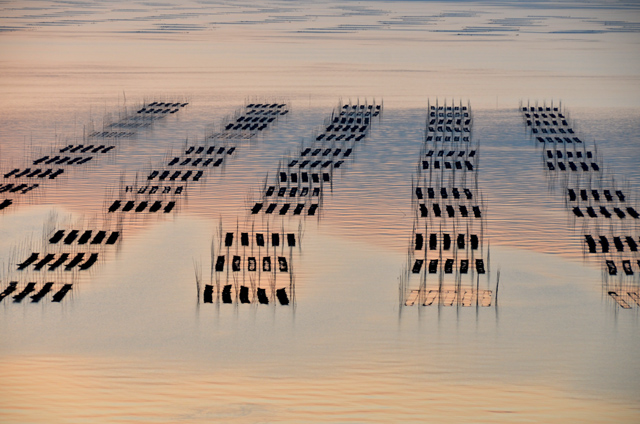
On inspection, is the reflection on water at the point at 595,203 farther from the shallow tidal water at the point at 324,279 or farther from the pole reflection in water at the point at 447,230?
the pole reflection in water at the point at 447,230

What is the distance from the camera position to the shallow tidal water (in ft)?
66.4

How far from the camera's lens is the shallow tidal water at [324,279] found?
66.4 ft

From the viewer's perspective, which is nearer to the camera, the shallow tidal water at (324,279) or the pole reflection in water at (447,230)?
the shallow tidal water at (324,279)

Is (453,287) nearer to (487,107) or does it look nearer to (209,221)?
(209,221)

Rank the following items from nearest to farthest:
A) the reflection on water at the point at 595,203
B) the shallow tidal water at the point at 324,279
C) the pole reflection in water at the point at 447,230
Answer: the shallow tidal water at the point at 324,279
the pole reflection in water at the point at 447,230
the reflection on water at the point at 595,203

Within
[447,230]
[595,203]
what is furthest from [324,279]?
[595,203]

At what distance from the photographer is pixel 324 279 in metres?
27.8

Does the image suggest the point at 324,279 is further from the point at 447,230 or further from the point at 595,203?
the point at 595,203

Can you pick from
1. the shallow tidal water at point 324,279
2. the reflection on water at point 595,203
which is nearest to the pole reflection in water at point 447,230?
the shallow tidal water at point 324,279

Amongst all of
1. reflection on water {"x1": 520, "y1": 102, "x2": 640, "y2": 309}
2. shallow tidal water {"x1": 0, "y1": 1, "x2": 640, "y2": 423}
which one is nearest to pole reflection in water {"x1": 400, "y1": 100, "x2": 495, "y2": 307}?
shallow tidal water {"x1": 0, "y1": 1, "x2": 640, "y2": 423}

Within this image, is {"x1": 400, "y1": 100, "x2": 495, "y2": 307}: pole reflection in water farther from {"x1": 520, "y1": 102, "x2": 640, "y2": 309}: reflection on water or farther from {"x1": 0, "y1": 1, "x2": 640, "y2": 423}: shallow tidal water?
{"x1": 520, "y1": 102, "x2": 640, "y2": 309}: reflection on water

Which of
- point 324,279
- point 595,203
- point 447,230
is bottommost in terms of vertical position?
point 324,279

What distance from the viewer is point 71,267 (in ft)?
92.4

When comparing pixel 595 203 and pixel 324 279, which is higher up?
pixel 595 203
